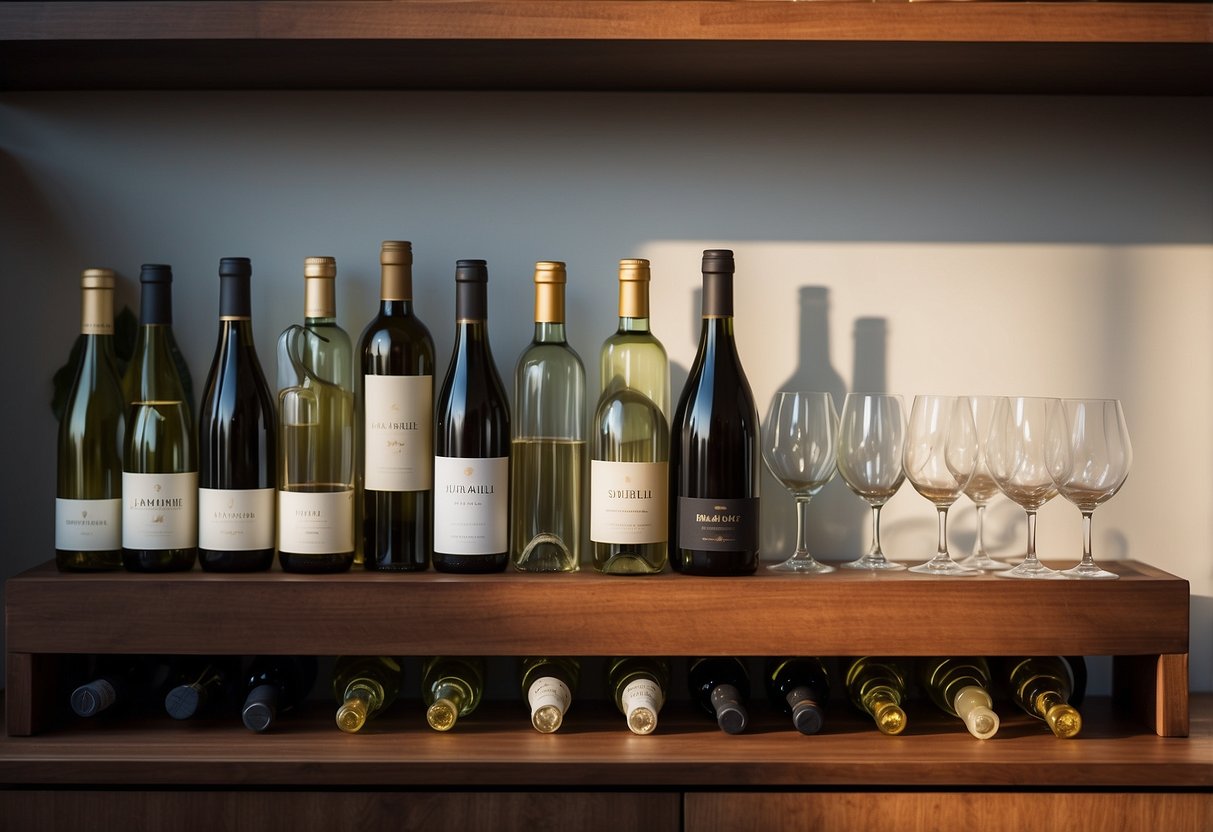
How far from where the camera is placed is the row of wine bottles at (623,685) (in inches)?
43.4

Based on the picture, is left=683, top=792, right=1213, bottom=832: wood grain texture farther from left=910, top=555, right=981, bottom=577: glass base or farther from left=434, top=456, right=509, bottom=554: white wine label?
left=434, top=456, right=509, bottom=554: white wine label

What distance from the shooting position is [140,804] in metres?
1.05

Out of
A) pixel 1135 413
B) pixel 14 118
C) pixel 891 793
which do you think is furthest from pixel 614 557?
pixel 14 118

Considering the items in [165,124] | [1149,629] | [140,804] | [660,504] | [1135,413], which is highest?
[165,124]

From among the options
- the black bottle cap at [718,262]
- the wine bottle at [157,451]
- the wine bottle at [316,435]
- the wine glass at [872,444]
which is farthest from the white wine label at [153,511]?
the wine glass at [872,444]

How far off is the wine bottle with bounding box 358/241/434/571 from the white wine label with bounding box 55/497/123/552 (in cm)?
27

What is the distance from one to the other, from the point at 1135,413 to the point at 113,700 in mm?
1225

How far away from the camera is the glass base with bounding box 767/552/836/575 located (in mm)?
1181

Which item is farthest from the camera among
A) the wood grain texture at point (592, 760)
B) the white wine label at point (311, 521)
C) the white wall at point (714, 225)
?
the white wall at point (714, 225)

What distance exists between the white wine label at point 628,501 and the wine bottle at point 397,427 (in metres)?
0.20

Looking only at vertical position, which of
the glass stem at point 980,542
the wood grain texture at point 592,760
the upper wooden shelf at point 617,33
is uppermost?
the upper wooden shelf at point 617,33

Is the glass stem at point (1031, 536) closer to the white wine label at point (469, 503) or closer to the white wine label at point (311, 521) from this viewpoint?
the white wine label at point (469, 503)

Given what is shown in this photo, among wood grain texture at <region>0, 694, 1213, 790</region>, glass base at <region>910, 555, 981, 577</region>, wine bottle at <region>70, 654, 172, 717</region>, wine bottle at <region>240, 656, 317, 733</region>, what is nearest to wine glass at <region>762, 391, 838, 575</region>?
glass base at <region>910, 555, 981, 577</region>

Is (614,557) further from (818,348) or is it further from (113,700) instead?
(113,700)
